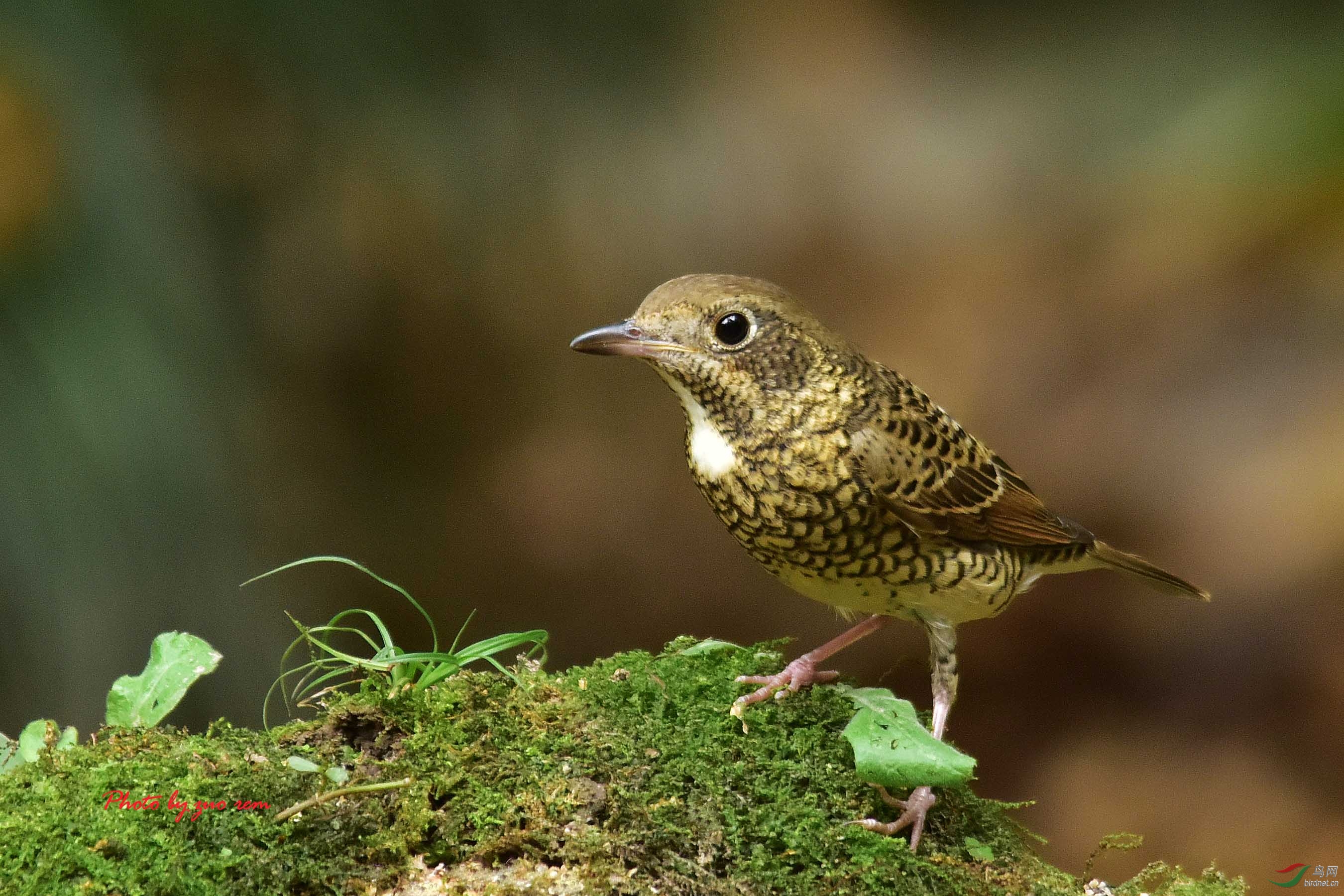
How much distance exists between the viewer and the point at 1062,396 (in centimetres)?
395

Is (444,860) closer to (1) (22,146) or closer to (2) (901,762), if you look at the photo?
(2) (901,762)

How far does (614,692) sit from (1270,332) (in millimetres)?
2856

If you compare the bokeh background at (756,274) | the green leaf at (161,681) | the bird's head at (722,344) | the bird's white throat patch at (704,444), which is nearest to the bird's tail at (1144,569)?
the bokeh background at (756,274)

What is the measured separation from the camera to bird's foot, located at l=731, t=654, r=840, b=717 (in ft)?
7.60

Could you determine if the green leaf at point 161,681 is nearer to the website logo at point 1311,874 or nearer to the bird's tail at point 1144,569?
the bird's tail at point 1144,569

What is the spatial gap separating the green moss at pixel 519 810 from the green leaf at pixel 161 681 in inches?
4.4

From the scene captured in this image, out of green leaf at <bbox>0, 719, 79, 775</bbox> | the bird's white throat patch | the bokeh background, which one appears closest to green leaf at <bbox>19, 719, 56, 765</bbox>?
green leaf at <bbox>0, 719, 79, 775</bbox>

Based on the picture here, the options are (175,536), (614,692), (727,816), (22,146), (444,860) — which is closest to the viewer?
(444,860)

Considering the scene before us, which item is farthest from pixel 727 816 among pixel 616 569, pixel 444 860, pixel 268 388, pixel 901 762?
pixel 268 388

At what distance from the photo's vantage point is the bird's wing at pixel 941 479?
2391 millimetres

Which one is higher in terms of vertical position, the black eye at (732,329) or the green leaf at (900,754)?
the black eye at (732,329)

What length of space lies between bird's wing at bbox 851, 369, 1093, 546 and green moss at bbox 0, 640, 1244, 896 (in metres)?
0.49

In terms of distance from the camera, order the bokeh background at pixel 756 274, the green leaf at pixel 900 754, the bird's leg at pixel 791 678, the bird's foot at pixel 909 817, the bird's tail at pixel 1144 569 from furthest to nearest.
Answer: the bokeh background at pixel 756 274 → the bird's tail at pixel 1144 569 → the bird's leg at pixel 791 678 → the bird's foot at pixel 909 817 → the green leaf at pixel 900 754

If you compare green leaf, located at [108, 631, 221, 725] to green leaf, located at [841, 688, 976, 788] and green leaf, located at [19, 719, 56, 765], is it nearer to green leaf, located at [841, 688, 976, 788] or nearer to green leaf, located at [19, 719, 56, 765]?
green leaf, located at [19, 719, 56, 765]
